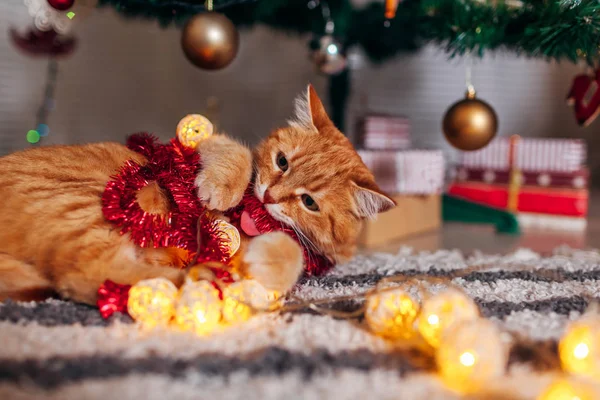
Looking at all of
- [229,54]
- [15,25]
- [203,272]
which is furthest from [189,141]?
[15,25]

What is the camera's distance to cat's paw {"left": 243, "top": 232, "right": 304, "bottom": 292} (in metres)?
0.87

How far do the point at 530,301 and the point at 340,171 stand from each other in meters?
0.47

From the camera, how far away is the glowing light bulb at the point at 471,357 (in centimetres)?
65

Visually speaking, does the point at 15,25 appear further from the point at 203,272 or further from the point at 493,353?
the point at 493,353

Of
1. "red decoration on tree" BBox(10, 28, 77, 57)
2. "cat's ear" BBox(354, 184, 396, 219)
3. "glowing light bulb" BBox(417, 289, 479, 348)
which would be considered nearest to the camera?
"glowing light bulb" BBox(417, 289, 479, 348)

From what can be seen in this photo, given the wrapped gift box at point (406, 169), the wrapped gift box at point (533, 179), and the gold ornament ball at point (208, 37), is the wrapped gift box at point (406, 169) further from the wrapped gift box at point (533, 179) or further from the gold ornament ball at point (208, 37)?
the gold ornament ball at point (208, 37)

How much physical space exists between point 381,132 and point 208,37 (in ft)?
2.43

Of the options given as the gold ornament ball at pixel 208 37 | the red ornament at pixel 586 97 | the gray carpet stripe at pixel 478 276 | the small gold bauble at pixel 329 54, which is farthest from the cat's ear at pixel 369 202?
the red ornament at pixel 586 97

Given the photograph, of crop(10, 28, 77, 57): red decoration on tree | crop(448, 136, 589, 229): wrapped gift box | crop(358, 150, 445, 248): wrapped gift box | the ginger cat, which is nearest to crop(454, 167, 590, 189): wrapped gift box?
crop(448, 136, 589, 229): wrapped gift box

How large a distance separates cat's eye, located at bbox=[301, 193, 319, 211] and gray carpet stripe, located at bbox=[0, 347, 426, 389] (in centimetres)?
43

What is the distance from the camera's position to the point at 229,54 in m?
1.46

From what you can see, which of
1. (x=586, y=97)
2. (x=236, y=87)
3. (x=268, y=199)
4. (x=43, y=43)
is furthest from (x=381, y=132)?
(x=43, y=43)

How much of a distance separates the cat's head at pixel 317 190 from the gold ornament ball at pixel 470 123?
1.49 ft

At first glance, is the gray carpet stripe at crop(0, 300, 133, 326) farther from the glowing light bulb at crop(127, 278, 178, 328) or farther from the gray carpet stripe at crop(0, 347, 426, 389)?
the gray carpet stripe at crop(0, 347, 426, 389)
